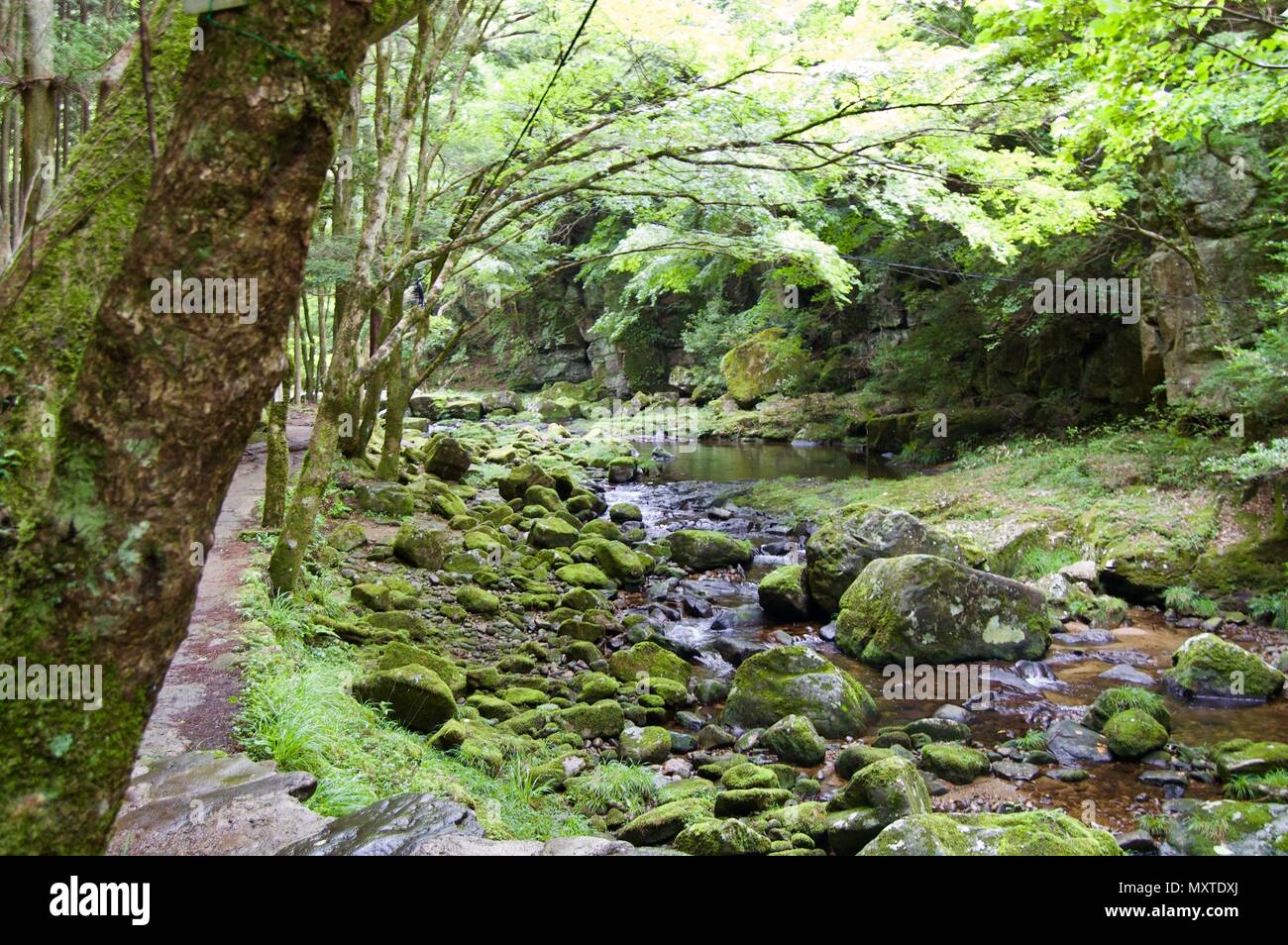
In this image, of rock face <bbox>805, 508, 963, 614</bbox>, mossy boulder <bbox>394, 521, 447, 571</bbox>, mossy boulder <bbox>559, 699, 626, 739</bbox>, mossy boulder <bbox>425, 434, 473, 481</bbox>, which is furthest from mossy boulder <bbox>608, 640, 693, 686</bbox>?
mossy boulder <bbox>425, 434, 473, 481</bbox>

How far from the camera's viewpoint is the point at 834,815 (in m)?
5.14

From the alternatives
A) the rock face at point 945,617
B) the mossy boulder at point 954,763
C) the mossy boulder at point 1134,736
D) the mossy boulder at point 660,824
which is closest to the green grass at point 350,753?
the mossy boulder at point 660,824

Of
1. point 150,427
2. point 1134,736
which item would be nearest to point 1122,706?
point 1134,736

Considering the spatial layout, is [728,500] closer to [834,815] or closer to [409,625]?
[409,625]

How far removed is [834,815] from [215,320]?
466 cm

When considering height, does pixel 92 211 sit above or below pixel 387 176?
below

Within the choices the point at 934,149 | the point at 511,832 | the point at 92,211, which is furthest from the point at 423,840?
the point at 934,149

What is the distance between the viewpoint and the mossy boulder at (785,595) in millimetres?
10586

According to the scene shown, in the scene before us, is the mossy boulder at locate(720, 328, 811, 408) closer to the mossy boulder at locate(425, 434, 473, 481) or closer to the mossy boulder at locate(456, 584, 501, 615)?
the mossy boulder at locate(425, 434, 473, 481)

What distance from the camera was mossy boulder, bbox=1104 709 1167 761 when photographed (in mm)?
6508

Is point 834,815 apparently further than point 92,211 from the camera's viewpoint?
Yes

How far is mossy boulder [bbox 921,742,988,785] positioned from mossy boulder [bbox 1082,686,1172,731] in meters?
1.34

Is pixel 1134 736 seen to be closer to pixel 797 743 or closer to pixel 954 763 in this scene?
pixel 954 763
